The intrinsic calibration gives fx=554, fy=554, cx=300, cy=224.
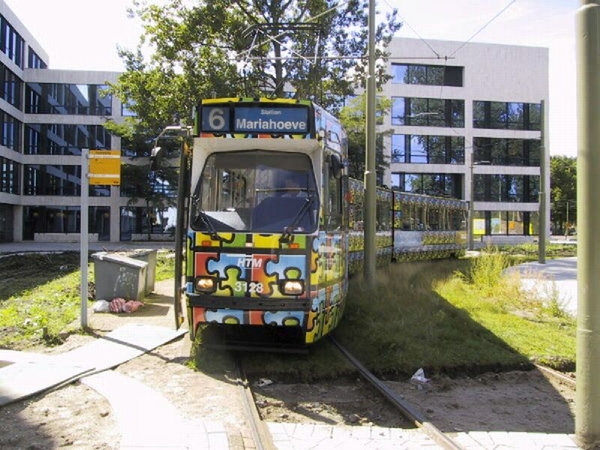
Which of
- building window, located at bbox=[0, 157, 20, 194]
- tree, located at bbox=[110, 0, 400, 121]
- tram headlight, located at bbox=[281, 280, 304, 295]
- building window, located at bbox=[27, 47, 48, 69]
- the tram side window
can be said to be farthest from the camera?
building window, located at bbox=[27, 47, 48, 69]

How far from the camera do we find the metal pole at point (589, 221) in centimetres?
443

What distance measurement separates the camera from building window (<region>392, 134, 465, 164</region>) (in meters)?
48.9

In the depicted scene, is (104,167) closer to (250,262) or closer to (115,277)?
(115,277)

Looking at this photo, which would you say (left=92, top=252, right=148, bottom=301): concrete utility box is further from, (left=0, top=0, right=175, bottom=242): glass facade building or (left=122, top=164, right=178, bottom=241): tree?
(left=0, top=0, right=175, bottom=242): glass facade building

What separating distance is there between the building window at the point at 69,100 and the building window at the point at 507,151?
32.9 metres

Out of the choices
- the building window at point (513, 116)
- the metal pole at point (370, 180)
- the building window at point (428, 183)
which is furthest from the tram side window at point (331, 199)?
the building window at point (513, 116)

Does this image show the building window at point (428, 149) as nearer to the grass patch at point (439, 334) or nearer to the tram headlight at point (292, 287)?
the grass patch at point (439, 334)

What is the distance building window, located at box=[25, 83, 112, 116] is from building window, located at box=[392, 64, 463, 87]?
24974mm

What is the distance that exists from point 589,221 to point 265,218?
3.57m

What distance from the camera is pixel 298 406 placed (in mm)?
5691

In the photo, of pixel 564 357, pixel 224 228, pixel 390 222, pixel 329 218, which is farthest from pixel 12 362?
pixel 390 222

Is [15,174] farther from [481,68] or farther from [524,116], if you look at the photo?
[524,116]

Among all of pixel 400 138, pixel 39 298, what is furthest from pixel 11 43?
pixel 39 298

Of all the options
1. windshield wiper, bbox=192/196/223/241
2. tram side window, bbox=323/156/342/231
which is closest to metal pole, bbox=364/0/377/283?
tram side window, bbox=323/156/342/231
